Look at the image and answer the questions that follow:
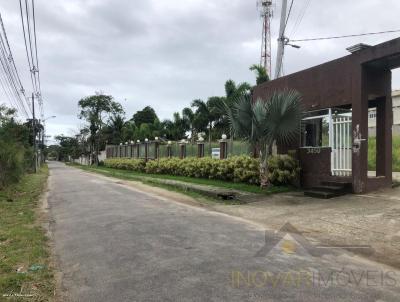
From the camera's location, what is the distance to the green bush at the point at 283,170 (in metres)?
14.6

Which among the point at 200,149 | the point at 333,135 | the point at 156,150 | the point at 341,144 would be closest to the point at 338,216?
the point at 341,144

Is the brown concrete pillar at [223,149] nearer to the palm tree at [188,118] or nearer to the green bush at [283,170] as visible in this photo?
the green bush at [283,170]

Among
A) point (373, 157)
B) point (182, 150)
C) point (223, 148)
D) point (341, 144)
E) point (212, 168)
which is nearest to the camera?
point (341, 144)

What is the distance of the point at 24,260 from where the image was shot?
626 centimetres

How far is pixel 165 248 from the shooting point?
21.9ft

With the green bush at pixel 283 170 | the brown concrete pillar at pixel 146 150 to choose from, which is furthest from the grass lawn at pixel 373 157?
the brown concrete pillar at pixel 146 150

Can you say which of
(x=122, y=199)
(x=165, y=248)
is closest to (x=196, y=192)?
(x=122, y=199)

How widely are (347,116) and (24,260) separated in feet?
35.3

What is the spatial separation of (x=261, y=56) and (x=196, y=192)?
59.6ft

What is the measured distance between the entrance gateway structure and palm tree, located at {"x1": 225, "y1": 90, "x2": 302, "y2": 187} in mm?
1028

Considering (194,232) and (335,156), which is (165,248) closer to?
(194,232)

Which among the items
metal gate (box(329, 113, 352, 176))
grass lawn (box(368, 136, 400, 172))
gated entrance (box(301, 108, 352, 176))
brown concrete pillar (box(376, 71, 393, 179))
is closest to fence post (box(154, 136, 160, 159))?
grass lawn (box(368, 136, 400, 172))

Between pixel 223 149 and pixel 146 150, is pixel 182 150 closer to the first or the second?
pixel 223 149

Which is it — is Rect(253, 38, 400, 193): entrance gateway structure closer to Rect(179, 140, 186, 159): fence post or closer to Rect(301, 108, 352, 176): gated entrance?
Rect(301, 108, 352, 176): gated entrance
